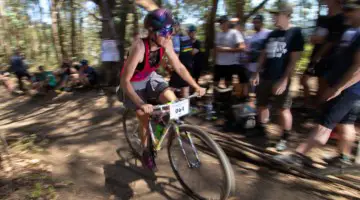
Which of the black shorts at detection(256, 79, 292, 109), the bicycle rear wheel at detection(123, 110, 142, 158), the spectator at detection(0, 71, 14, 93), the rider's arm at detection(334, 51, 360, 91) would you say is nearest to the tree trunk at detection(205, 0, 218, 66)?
the black shorts at detection(256, 79, 292, 109)

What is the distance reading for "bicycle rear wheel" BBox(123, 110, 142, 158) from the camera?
3.88m

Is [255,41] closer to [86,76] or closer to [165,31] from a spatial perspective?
[165,31]

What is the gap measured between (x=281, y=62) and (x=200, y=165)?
6.32 ft

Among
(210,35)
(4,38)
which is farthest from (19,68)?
(4,38)

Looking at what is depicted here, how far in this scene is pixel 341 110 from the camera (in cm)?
300

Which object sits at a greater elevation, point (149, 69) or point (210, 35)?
point (210, 35)

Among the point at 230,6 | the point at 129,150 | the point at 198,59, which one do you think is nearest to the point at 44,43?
the point at 230,6

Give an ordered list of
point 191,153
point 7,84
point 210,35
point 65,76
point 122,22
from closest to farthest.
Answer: point 191,153, point 122,22, point 210,35, point 65,76, point 7,84

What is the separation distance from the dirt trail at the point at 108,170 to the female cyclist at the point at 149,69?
347mm

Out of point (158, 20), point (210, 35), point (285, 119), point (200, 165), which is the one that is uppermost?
point (210, 35)

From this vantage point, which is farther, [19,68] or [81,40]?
[81,40]

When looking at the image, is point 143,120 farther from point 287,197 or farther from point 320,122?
point 320,122

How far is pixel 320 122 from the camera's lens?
3.19m

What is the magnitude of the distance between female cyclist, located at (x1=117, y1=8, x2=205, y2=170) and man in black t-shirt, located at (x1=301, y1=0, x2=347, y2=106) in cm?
232
